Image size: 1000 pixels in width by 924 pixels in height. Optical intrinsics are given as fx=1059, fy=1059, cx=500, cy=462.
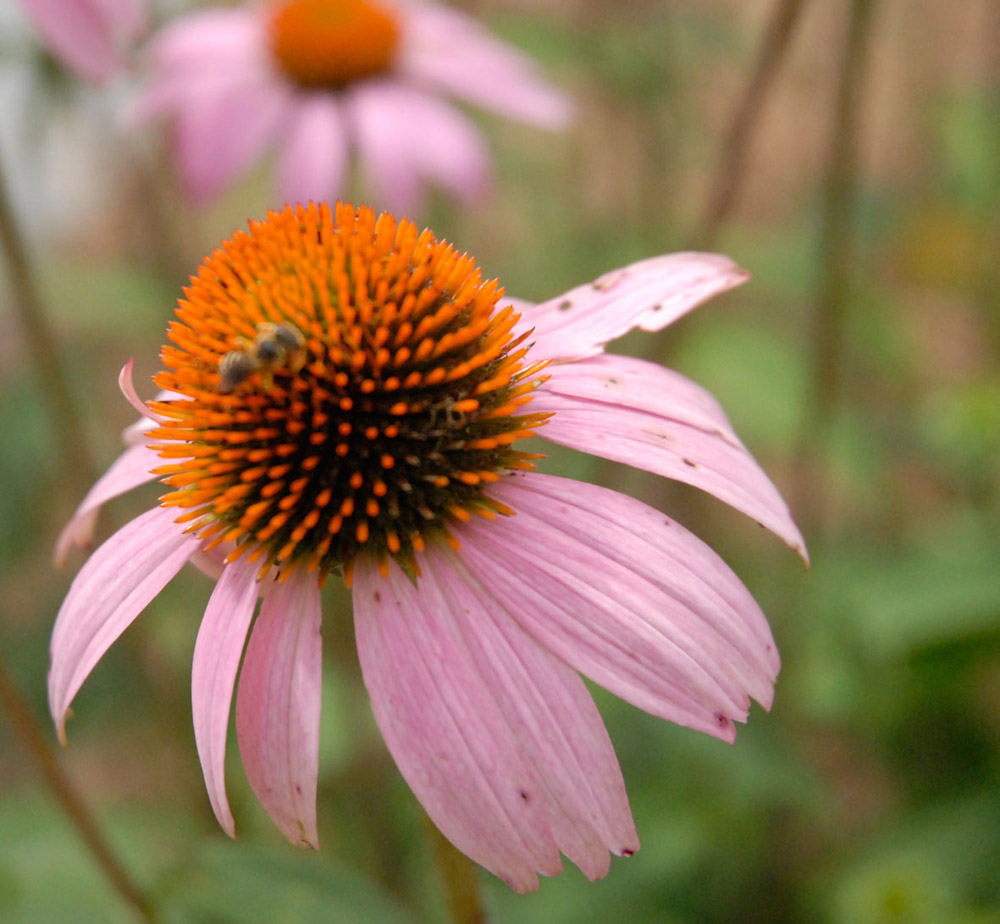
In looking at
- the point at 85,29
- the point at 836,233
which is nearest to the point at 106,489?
the point at 85,29

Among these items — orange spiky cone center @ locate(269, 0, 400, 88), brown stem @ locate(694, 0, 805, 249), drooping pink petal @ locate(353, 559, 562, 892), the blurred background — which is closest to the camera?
drooping pink petal @ locate(353, 559, 562, 892)

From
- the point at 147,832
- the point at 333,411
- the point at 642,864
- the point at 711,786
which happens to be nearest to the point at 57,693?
the point at 333,411

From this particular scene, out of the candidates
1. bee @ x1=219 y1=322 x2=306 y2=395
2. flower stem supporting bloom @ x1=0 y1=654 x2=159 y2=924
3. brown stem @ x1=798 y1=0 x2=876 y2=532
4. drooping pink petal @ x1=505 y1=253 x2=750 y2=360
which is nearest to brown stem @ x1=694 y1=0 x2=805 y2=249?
brown stem @ x1=798 y1=0 x2=876 y2=532

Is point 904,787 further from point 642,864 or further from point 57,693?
point 57,693

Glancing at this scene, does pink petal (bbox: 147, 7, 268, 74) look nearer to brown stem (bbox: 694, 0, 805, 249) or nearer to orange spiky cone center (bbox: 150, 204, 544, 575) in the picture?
brown stem (bbox: 694, 0, 805, 249)

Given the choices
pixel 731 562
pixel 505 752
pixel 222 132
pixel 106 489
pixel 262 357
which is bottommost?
pixel 731 562

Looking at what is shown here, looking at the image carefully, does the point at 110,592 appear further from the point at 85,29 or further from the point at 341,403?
the point at 85,29

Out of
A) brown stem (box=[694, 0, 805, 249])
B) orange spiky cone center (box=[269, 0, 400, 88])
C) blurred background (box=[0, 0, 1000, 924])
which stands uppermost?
orange spiky cone center (box=[269, 0, 400, 88])
